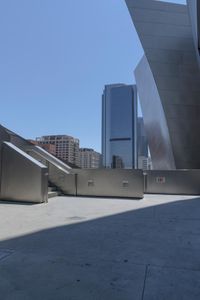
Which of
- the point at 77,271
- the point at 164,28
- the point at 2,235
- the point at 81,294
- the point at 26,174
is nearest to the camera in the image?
the point at 81,294

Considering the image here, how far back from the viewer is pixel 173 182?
584 inches

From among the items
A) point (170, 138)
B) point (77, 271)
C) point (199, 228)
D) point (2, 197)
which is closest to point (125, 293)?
point (77, 271)

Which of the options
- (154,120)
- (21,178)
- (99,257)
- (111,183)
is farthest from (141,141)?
(99,257)

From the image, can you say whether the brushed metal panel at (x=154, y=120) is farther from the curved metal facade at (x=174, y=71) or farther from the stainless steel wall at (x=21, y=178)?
the stainless steel wall at (x=21, y=178)

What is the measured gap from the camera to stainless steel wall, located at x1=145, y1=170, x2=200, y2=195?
14.6 m

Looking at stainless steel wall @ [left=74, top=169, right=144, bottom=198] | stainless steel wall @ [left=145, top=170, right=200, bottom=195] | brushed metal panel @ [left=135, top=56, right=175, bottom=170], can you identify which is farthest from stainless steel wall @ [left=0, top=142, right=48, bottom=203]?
brushed metal panel @ [left=135, top=56, right=175, bottom=170]

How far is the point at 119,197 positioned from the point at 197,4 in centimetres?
891

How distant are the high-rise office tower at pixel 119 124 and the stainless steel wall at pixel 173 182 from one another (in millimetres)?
48131

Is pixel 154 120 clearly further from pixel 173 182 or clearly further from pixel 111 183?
pixel 111 183

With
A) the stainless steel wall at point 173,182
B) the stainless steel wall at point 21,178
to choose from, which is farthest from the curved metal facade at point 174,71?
the stainless steel wall at point 21,178

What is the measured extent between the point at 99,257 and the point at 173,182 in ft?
37.2

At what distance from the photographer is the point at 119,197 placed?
12.6m

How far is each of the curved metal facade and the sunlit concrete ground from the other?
50.2 ft

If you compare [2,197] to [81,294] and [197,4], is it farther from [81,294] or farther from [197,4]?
[197,4]
